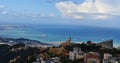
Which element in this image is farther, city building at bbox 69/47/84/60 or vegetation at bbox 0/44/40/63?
vegetation at bbox 0/44/40/63

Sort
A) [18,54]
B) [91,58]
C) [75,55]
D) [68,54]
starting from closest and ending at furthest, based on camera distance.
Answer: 1. [91,58]
2. [75,55]
3. [68,54]
4. [18,54]

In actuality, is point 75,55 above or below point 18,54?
above

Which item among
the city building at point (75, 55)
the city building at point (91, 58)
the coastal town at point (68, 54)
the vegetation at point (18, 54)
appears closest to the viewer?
the city building at point (91, 58)

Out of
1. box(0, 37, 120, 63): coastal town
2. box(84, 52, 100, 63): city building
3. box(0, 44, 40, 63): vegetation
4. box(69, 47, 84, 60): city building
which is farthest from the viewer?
box(0, 44, 40, 63): vegetation

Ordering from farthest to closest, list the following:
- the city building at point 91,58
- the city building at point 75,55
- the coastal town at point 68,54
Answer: the city building at point 75,55
the coastal town at point 68,54
the city building at point 91,58

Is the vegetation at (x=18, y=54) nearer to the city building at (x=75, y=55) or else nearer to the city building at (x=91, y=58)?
the city building at (x=75, y=55)

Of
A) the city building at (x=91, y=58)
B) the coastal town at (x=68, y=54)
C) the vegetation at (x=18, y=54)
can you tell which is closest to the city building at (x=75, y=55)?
the coastal town at (x=68, y=54)

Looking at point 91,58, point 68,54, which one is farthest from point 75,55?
point 91,58

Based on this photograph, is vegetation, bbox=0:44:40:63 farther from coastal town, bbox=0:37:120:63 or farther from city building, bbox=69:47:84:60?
city building, bbox=69:47:84:60

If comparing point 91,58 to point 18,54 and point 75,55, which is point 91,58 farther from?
point 18,54

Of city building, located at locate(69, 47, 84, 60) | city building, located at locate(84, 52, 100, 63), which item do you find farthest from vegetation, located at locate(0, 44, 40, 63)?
city building, located at locate(84, 52, 100, 63)

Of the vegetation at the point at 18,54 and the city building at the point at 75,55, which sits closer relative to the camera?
the city building at the point at 75,55

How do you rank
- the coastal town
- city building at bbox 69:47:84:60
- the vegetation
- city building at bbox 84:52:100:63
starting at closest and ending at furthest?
1. city building at bbox 84:52:100:63
2. the coastal town
3. city building at bbox 69:47:84:60
4. the vegetation
